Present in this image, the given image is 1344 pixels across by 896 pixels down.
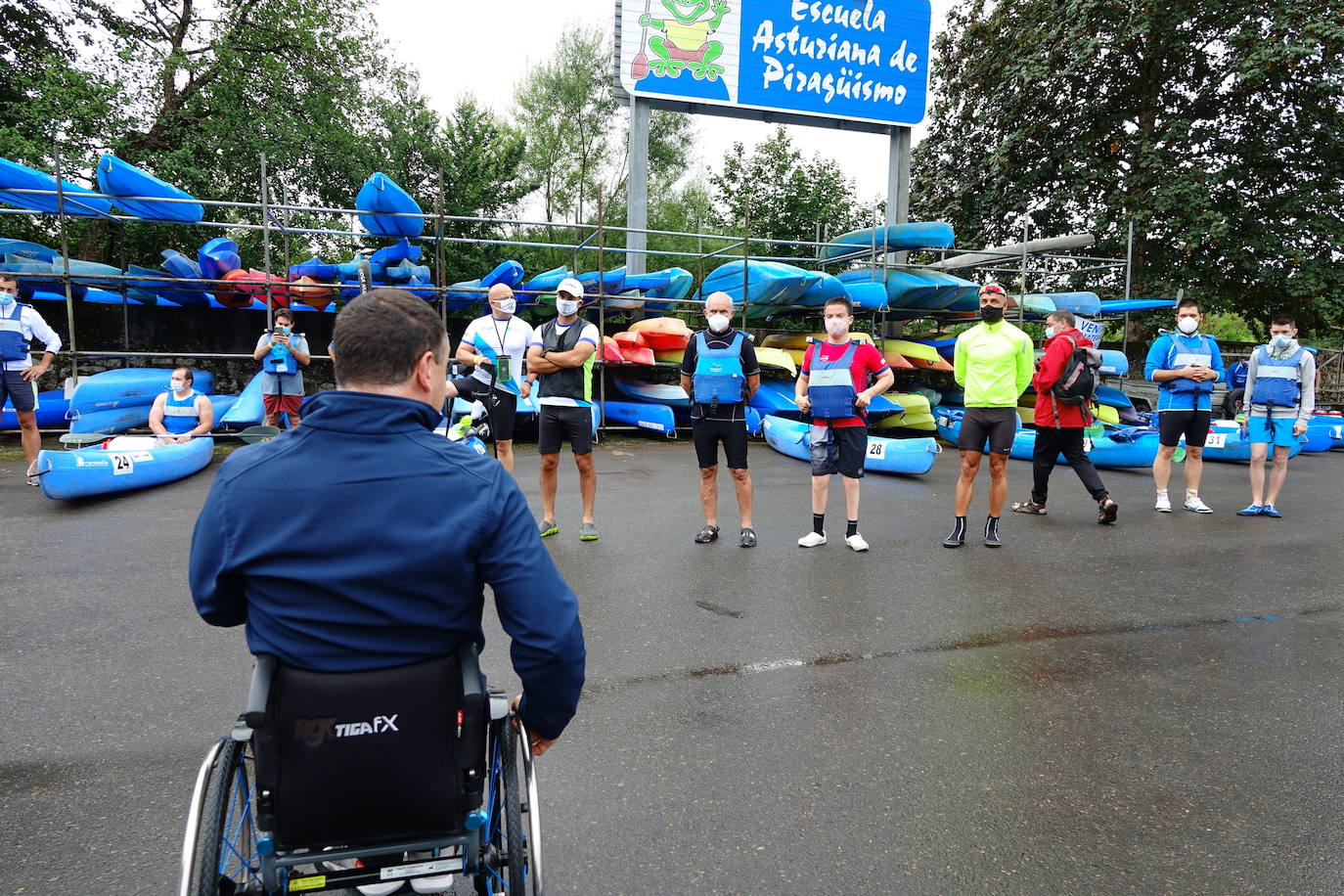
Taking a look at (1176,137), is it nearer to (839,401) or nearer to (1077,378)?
(1077,378)

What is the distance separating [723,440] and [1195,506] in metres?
4.79

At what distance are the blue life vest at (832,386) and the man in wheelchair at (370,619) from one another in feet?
14.7

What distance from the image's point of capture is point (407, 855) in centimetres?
164

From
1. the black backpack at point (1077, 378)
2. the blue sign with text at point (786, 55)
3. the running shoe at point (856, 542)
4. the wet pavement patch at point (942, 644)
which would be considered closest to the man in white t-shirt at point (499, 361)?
the wet pavement patch at point (942, 644)

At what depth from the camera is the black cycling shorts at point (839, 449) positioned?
5.77 m

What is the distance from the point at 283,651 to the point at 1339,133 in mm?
22899

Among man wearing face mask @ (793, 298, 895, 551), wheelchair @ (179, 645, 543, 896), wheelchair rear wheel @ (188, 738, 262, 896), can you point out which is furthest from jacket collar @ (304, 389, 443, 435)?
man wearing face mask @ (793, 298, 895, 551)

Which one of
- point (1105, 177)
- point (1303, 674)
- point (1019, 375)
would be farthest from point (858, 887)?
point (1105, 177)

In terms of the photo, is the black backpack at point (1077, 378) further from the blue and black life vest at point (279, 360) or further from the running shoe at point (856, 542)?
the blue and black life vest at point (279, 360)

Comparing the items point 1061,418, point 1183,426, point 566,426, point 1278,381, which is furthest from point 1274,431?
point 566,426

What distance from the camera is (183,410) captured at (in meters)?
8.97

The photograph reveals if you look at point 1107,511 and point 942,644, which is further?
point 1107,511

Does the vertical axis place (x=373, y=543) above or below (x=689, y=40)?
below

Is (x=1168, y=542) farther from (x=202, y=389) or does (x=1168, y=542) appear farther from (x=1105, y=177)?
(x=1105, y=177)
